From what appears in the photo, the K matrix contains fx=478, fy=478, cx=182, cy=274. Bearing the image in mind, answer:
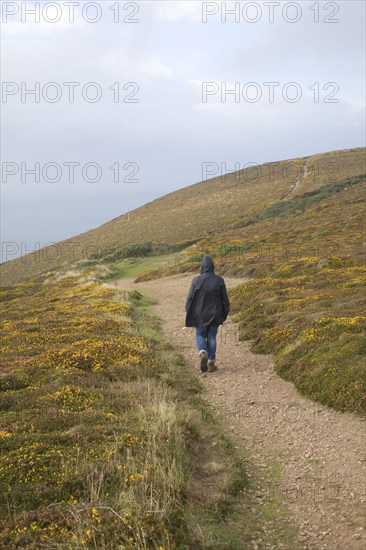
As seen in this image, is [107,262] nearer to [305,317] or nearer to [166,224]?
[166,224]

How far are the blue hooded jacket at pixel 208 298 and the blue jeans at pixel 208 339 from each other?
0.51 feet

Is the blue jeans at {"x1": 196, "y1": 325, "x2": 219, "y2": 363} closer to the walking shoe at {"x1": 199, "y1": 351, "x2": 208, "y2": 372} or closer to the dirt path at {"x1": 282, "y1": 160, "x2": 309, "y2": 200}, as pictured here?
the walking shoe at {"x1": 199, "y1": 351, "x2": 208, "y2": 372}

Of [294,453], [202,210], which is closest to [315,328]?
[294,453]

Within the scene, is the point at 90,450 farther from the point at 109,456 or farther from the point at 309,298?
the point at 309,298

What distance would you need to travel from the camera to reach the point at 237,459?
7336mm

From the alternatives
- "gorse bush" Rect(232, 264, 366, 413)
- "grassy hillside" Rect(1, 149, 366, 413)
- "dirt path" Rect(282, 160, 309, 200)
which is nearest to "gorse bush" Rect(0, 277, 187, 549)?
"gorse bush" Rect(232, 264, 366, 413)

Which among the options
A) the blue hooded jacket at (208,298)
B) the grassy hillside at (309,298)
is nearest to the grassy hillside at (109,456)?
the blue hooded jacket at (208,298)

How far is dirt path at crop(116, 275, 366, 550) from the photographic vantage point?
18.6 feet

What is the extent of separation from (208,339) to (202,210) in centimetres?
6605

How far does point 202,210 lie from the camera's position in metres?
77.4

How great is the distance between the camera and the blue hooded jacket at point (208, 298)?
12.5 m

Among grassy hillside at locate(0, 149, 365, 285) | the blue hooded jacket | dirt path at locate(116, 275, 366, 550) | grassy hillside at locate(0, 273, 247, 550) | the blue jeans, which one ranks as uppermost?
grassy hillside at locate(0, 149, 365, 285)

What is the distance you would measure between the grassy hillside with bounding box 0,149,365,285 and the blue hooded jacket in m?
41.4

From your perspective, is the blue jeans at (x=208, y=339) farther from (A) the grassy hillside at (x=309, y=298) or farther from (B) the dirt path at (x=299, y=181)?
(B) the dirt path at (x=299, y=181)
